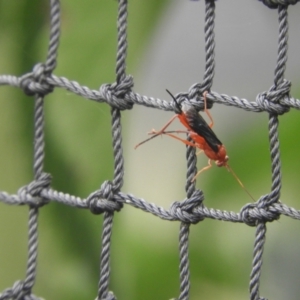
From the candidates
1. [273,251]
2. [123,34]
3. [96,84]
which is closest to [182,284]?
[123,34]

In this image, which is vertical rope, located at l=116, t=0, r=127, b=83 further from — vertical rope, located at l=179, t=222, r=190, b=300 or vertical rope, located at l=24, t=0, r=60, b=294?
vertical rope, located at l=179, t=222, r=190, b=300

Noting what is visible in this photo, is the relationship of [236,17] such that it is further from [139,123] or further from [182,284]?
[182,284]

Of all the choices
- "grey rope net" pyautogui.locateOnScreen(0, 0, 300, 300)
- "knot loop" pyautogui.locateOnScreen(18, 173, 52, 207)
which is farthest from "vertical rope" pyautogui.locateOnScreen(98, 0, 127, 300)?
"knot loop" pyautogui.locateOnScreen(18, 173, 52, 207)

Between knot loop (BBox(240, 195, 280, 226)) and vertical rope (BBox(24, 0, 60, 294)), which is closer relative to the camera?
knot loop (BBox(240, 195, 280, 226))

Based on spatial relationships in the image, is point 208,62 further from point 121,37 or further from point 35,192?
point 35,192

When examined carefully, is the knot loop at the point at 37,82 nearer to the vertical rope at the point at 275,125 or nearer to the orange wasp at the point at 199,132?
the orange wasp at the point at 199,132

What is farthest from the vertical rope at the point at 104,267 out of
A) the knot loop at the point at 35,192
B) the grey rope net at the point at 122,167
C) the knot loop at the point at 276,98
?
the knot loop at the point at 276,98
